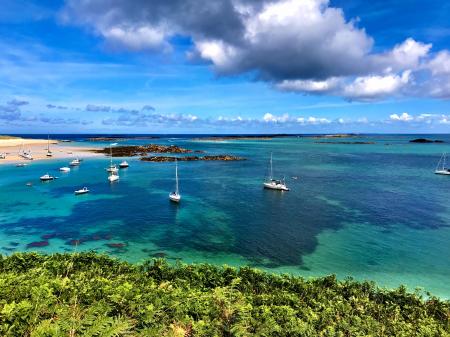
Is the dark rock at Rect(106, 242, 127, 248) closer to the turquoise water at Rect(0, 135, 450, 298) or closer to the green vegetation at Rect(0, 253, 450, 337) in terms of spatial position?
the turquoise water at Rect(0, 135, 450, 298)

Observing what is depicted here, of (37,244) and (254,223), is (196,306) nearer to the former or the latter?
(37,244)

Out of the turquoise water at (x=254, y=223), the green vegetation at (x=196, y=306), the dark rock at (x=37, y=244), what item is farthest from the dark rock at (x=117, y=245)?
the green vegetation at (x=196, y=306)

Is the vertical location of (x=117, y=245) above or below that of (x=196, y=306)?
below

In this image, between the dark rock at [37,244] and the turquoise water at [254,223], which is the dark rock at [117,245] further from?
the dark rock at [37,244]

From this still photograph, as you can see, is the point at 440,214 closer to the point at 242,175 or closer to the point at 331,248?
the point at 331,248

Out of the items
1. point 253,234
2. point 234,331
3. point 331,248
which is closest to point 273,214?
point 253,234

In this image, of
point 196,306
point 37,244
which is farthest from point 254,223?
point 196,306

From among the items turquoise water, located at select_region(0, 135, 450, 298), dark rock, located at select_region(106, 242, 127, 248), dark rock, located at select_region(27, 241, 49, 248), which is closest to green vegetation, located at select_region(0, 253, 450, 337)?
turquoise water, located at select_region(0, 135, 450, 298)

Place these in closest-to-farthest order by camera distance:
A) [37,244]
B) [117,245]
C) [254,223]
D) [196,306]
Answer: [196,306] < [37,244] < [117,245] < [254,223]
